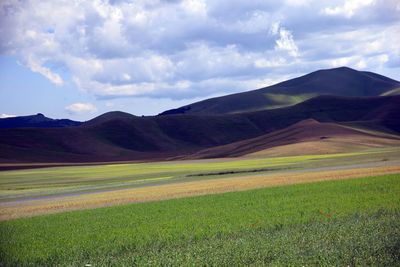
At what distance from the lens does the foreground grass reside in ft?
67.3

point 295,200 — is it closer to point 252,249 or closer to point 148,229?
point 148,229

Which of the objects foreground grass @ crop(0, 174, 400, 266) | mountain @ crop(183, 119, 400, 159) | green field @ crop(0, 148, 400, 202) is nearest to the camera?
foreground grass @ crop(0, 174, 400, 266)

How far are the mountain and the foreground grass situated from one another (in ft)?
291

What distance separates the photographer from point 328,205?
1247 inches

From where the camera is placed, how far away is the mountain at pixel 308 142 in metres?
128

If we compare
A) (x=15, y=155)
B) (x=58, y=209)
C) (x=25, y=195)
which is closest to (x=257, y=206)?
(x=58, y=209)

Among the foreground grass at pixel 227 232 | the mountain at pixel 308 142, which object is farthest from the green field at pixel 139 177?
Answer: the mountain at pixel 308 142

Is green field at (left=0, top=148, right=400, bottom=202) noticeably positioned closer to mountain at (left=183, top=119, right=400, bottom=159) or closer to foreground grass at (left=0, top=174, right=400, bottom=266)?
foreground grass at (left=0, top=174, right=400, bottom=266)

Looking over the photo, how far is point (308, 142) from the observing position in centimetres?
13638

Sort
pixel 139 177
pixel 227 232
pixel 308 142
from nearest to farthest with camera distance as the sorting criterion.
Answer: pixel 227 232
pixel 139 177
pixel 308 142

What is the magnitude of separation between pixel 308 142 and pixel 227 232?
113152mm

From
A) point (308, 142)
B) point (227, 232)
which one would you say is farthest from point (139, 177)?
point (308, 142)

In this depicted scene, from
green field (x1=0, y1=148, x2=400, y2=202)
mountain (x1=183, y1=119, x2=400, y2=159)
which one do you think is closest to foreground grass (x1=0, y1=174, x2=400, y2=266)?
green field (x1=0, y1=148, x2=400, y2=202)

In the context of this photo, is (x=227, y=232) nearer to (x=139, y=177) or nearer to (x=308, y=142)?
(x=139, y=177)
